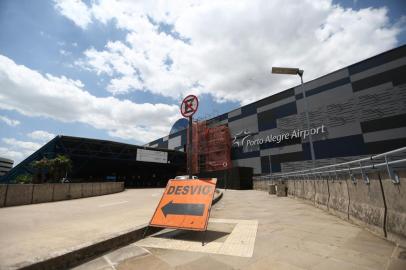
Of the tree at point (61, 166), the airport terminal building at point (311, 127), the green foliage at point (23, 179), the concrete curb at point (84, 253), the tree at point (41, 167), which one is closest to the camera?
the concrete curb at point (84, 253)

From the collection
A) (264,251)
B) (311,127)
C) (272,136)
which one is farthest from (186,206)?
(272,136)

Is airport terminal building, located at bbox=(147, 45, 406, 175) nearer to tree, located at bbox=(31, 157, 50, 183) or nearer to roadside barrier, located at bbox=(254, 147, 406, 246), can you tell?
roadside barrier, located at bbox=(254, 147, 406, 246)

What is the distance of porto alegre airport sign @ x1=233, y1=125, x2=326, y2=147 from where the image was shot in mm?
30416

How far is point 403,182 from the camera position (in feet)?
12.1

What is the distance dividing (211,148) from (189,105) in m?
38.9

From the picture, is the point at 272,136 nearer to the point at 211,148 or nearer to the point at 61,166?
the point at 211,148

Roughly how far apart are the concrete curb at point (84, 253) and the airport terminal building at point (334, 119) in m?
23.6

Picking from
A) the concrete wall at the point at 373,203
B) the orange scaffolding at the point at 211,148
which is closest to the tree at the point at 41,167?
the orange scaffolding at the point at 211,148

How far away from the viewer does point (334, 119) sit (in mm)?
28438

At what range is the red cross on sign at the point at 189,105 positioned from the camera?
19.6 feet

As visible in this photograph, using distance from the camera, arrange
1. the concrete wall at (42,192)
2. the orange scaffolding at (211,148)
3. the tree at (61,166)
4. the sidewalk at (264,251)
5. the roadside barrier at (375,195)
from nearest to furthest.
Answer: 1. the sidewalk at (264,251)
2. the roadside barrier at (375,195)
3. the concrete wall at (42,192)
4. the tree at (61,166)
5. the orange scaffolding at (211,148)

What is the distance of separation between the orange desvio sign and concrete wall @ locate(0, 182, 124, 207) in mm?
12624

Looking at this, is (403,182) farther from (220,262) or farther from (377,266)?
(220,262)

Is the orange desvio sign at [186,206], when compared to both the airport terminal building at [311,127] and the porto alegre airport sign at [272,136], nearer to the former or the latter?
the airport terminal building at [311,127]
